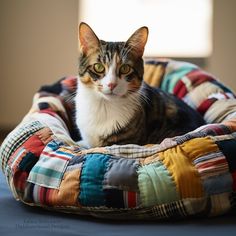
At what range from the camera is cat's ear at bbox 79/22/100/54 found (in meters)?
1.48

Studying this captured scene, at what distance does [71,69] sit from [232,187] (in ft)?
6.03

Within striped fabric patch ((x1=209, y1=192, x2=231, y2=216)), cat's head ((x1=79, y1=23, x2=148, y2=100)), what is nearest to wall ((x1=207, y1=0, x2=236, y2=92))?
cat's head ((x1=79, y1=23, x2=148, y2=100))

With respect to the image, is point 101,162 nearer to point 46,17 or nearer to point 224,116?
point 224,116

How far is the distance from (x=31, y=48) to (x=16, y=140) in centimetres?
157

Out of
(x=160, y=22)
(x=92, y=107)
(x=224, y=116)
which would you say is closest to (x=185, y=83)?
(x=224, y=116)

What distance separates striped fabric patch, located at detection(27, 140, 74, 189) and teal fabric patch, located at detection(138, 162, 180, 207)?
235 mm

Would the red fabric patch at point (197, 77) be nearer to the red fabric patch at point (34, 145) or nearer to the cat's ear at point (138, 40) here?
the cat's ear at point (138, 40)

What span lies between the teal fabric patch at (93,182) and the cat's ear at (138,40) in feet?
1.71

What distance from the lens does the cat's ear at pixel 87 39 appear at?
1.48 m

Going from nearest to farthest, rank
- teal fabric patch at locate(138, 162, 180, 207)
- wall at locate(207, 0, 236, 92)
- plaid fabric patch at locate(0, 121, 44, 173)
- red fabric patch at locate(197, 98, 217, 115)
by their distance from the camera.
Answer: teal fabric patch at locate(138, 162, 180, 207) → plaid fabric patch at locate(0, 121, 44, 173) → red fabric patch at locate(197, 98, 217, 115) → wall at locate(207, 0, 236, 92)

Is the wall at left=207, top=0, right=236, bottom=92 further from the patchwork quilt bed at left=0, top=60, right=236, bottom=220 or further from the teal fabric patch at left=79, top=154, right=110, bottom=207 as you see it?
the teal fabric patch at left=79, top=154, right=110, bottom=207

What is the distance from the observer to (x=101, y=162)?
3.80 feet

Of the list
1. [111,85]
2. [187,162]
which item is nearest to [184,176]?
[187,162]

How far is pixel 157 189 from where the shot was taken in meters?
1.09
